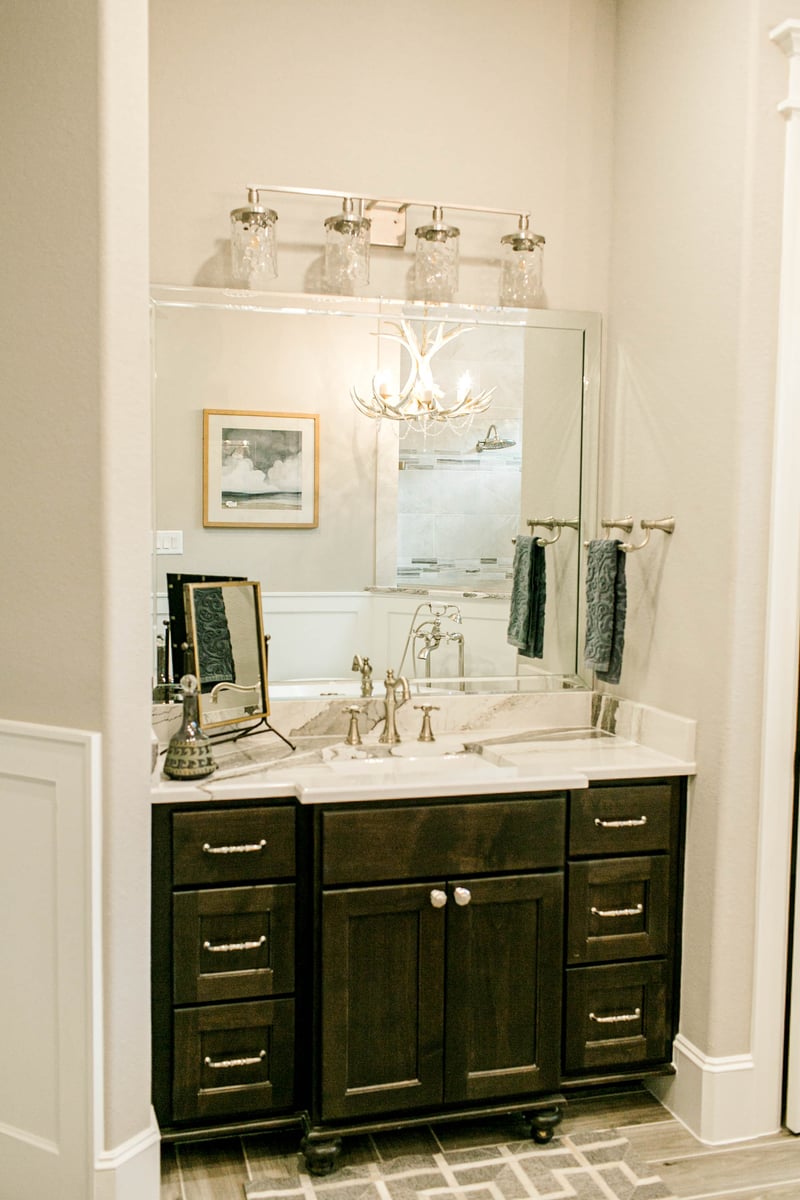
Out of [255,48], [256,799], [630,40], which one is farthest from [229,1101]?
[630,40]

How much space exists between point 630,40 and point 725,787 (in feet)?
6.48

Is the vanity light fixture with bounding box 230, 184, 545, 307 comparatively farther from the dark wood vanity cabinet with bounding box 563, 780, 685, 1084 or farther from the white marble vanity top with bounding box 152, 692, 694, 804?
the dark wood vanity cabinet with bounding box 563, 780, 685, 1084

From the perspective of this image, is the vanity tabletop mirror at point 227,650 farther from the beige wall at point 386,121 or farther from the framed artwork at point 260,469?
the beige wall at point 386,121

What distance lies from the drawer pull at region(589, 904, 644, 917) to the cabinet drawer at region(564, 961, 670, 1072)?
12cm

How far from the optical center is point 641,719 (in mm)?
2705

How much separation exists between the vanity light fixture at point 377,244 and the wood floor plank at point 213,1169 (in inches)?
81.0

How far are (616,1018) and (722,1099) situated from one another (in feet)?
0.94

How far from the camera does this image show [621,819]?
246 cm

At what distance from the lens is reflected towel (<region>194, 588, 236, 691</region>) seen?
8.23ft

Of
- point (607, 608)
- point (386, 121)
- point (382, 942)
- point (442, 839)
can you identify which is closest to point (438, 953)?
point (382, 942)

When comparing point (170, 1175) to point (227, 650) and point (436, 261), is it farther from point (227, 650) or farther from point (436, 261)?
point (436, 261)

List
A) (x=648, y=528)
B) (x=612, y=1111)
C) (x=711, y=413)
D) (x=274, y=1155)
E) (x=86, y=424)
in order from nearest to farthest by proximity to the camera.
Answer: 1. (x=86, y=424)
2. (x=274, y=1155)
3. (x=711, y=413)
4. (x=612, y=1111)
5. (x=648, y=528)

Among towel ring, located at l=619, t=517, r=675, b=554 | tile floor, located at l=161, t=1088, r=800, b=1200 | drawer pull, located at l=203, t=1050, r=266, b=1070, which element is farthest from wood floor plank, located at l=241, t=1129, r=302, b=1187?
towel ring, located at l=619, t=517, r=675, b=554

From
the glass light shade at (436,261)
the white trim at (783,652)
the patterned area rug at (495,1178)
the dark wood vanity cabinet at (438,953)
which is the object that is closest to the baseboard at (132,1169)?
the patterned area rug at (495,1178)
